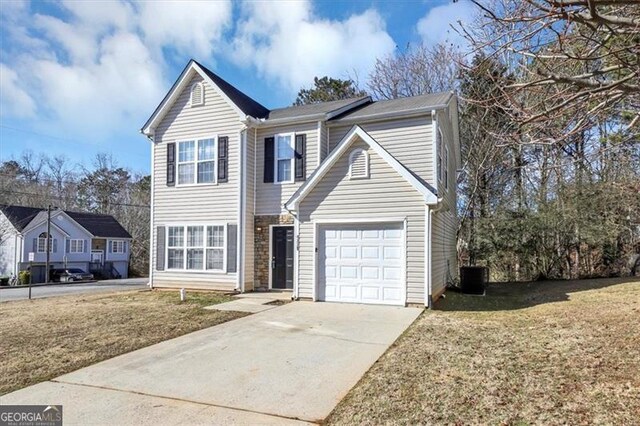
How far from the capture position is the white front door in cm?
3531

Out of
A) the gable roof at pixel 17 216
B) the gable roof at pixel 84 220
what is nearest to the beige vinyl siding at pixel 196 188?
the gable roof at pixel 17 216

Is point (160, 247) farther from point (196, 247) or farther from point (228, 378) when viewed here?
point (228, 378)

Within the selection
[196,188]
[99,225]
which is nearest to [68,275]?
[99,225]

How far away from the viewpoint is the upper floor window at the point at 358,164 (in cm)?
1056

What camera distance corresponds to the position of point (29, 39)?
15.3 meters

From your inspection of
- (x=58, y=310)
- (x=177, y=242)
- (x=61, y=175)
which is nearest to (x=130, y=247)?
(x=61, y=175)

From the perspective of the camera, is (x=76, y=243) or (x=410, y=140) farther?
(x=76, y=243)

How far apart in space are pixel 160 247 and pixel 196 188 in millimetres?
2543

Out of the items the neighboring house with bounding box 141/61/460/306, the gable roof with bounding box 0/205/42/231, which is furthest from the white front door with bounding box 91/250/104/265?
the neighboring house with bounding box 141/61/460/306

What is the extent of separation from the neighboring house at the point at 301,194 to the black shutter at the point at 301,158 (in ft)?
0.12

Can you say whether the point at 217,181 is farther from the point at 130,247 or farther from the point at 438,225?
the point at 130,247

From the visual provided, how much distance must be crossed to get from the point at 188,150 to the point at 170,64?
20.4 feet

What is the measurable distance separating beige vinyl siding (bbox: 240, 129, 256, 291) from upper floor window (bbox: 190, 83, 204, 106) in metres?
2.21

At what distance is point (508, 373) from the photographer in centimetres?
496
